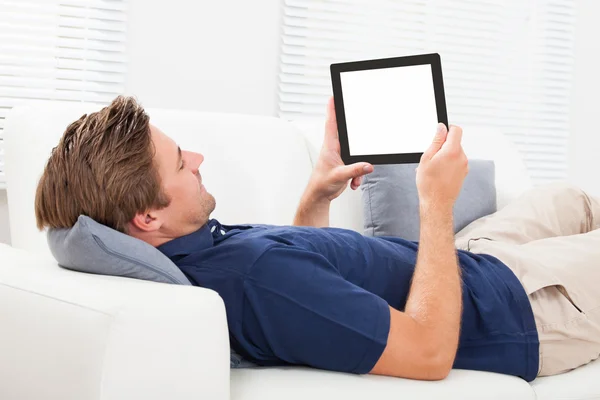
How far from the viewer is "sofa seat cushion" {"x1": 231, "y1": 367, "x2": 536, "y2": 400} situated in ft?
4.10

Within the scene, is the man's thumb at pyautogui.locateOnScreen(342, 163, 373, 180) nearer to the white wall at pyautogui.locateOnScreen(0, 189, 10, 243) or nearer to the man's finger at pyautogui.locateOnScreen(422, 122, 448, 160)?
the man's finger at pyautogui.locateOnScreen(422, 122, 448, 160)

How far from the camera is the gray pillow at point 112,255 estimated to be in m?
1.26

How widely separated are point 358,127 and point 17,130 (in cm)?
81

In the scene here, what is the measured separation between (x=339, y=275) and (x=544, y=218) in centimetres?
106

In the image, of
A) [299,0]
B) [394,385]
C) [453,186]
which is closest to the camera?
[394,385]

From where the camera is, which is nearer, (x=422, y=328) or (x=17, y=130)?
(x=422, y=328)

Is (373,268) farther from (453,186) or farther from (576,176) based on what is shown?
(576,176)

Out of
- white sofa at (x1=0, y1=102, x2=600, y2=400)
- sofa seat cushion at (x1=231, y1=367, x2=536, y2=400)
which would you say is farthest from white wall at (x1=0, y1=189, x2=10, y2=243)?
sofa seat cushion at (x1=231, y1=367, x2=536, y2=400)

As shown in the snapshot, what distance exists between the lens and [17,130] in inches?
73.7

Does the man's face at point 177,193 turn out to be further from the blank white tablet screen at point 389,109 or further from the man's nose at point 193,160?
the blank white tablet screen at point 389,109

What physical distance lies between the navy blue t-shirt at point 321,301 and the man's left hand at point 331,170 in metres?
0.28

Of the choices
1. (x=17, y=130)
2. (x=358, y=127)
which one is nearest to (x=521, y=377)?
(x=358, y=127)

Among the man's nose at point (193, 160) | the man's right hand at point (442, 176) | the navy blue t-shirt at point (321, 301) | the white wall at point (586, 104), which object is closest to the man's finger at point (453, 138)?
the man's right hand at point (442, 176)

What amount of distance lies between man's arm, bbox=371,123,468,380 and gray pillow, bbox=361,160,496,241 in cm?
76
